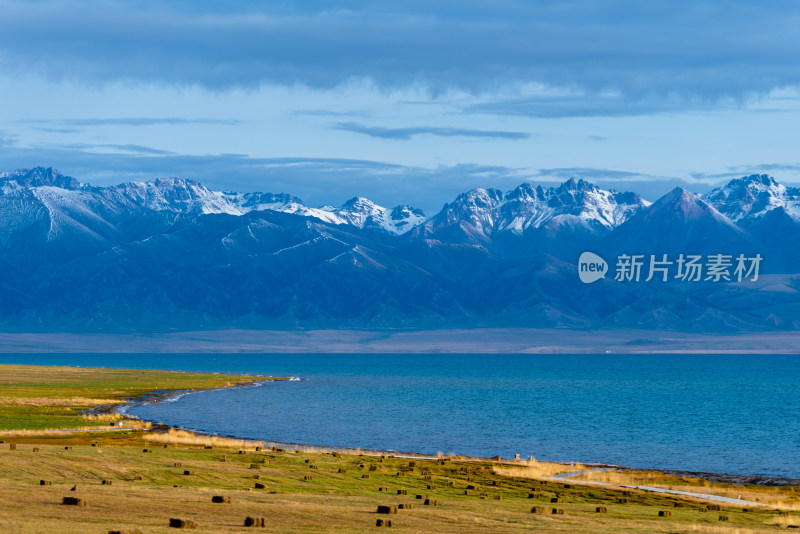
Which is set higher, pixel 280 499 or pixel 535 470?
pixel 535 470

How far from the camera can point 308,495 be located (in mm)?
41812

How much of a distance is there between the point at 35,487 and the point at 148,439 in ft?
116

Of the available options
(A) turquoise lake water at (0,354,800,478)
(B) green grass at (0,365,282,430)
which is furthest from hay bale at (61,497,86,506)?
(A) turquoise lake water at (0,354,800,478)

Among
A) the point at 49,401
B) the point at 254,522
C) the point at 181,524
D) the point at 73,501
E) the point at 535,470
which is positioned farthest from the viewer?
the point at 49,401

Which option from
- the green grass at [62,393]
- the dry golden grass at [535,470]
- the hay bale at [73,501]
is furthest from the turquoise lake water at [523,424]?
the hay bale at [73,501]

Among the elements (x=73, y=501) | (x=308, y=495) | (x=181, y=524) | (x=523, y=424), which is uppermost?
(x=523, y=424)

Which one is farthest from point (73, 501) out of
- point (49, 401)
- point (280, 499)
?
point (49, 401)

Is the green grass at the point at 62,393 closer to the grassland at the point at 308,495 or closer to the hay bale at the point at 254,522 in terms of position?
the grassland at the point at 308,495

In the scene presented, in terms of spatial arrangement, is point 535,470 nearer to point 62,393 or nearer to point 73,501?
point 73,501

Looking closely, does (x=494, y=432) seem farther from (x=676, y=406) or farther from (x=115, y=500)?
(x=115, y=500)

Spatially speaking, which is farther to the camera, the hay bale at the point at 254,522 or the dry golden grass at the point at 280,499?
the dry golden grass at the point at 280,499

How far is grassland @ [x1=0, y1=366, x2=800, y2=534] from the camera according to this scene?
32594mm

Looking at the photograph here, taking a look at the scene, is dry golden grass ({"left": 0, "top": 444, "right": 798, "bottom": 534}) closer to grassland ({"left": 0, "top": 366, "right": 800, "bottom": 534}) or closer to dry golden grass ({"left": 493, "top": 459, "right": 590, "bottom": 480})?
grassland ({"left": 0, "top": 366, "right": 800, "bottom": 534})

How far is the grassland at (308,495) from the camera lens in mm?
32594
